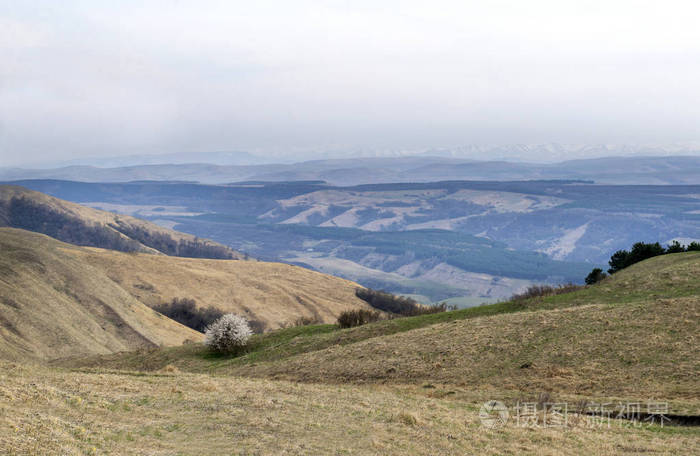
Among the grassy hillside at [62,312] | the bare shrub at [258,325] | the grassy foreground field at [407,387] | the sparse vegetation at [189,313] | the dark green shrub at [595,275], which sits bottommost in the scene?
the bare shrub at [258,325]

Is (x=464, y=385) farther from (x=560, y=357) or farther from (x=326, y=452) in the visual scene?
(x=326, y=452)

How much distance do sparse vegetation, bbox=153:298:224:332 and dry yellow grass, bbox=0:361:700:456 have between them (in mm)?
59695

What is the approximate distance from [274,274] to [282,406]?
96942 mm

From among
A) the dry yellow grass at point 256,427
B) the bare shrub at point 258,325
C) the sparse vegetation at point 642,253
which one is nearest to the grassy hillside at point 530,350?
the dry yellow grass at point 256,427

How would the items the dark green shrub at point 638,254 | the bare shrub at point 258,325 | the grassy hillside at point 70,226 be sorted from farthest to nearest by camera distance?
the grassy hillside at point 70,226
the bare shrub at point 258,325
the dark green shrub at point 638,254

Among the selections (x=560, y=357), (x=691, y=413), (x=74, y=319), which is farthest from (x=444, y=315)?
(x=74, y=319)

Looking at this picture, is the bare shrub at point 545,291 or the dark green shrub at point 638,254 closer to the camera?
the bare shrub at point 545,291

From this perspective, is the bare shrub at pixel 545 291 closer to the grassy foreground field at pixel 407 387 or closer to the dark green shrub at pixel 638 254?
the grassy foreground field at pixel 407 387

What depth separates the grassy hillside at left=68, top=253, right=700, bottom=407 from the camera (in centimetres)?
1861

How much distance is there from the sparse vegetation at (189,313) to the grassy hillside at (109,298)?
7.02 ft

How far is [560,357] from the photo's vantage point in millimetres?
20672

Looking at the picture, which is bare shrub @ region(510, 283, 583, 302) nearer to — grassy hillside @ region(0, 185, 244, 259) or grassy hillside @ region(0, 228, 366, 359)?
grassy hillside @ region(0, 228, 366, 359)

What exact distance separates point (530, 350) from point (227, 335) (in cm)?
1640

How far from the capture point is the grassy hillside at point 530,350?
18609 mm
